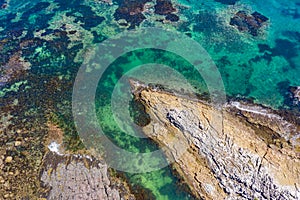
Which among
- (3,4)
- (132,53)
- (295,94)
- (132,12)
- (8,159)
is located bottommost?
(8,159)

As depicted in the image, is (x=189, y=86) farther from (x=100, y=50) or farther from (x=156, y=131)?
(x=100, y=50)

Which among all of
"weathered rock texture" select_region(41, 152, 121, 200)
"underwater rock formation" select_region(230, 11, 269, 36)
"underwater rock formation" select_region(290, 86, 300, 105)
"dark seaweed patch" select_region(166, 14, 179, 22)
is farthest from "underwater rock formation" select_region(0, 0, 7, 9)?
"underwater rock formation" select_region(290, 86, 300, 105)

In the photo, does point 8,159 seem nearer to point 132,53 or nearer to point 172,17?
point 132,53

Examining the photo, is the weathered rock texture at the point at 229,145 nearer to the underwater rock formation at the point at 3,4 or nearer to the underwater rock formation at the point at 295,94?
the underwater rock formation at the point at 295,94

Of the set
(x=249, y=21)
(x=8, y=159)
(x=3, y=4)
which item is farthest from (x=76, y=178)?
(x=3, y=4)

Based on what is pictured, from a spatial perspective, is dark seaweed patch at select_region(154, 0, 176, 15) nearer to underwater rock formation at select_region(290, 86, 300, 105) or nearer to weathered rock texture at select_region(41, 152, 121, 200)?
underwater rock formation at select_region(290, 86, 300, 105)

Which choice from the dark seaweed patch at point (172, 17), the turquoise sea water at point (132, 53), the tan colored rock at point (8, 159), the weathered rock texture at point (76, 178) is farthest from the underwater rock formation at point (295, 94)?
the tan colored rock at point (8, 159)

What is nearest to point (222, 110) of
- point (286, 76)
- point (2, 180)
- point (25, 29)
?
point (286, 76)
